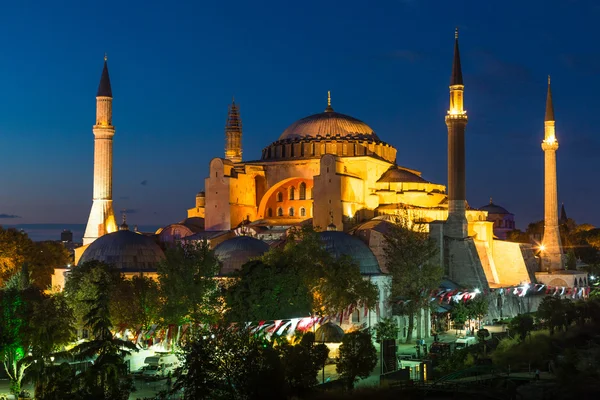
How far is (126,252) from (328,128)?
16.7m

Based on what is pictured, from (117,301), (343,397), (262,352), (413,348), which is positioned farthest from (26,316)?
(413,348)

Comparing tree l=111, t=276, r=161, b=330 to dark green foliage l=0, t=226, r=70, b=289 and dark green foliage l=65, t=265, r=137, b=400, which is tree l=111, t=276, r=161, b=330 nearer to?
dark green foliage l=65, t=265, r=137, b=400

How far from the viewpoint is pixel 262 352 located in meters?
23.2

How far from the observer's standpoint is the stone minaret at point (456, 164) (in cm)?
4662

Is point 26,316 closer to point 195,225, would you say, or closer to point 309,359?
point 309,359

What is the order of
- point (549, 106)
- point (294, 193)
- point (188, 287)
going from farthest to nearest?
1. point (549, 106)
2. point (294, 193)
3. point (188, 287)

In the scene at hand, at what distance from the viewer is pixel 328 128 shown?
53.2 metres

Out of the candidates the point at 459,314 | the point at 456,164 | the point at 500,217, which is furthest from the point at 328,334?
the point at 500,217

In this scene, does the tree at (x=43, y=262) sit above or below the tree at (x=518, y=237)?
below

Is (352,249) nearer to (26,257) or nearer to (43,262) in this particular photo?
(26,257)

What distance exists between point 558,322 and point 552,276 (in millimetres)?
17222

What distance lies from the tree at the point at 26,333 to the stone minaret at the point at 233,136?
31.1 metres

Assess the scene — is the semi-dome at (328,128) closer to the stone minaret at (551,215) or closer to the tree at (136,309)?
the stone minaret at (551,215)

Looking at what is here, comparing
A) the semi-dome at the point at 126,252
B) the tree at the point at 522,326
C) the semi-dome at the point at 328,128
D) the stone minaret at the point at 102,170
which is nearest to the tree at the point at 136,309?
the semi-dome at the point at 126,252
